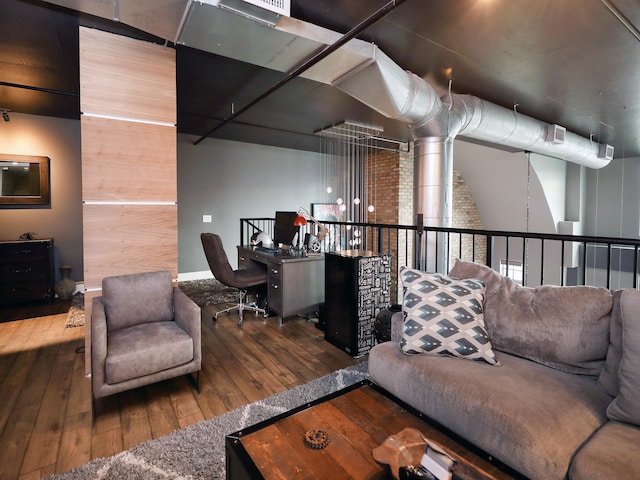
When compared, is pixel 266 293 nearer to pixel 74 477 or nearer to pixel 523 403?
pixel 74 477

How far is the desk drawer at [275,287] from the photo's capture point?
12.5ft

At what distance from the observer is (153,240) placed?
2.91m

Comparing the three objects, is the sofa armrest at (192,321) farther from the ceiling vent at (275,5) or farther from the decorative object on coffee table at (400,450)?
the ceiling vent at (275,5)

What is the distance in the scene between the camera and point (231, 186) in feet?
22.7

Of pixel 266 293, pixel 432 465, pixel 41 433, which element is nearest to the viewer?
pixel 432 465

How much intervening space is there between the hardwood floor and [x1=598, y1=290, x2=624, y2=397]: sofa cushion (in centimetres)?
177

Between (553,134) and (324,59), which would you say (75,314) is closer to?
(324,59)

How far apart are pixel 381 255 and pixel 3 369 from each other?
A: 3.32 metres

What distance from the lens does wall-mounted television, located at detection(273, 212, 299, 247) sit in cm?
430

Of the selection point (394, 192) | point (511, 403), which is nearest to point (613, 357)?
point (511, 403)

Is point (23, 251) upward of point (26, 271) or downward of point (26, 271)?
upward

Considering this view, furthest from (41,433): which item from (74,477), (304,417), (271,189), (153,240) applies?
(271,189)

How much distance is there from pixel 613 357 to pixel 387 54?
296 centimetres

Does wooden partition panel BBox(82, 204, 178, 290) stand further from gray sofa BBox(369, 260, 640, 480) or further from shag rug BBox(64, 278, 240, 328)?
gray sofa BBox(369, 260, 640, 480)
